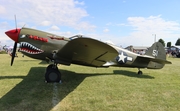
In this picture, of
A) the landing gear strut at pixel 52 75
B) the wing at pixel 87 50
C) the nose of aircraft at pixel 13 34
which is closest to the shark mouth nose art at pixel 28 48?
the nose of aircraft at pixel 13 34

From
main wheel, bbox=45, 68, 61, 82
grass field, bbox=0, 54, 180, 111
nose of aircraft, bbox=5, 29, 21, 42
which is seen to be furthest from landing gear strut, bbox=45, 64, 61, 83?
nose of aircraft, bbox=5, 29, 21, 42

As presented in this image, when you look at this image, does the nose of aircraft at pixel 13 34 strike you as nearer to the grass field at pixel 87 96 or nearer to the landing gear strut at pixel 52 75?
the grass field at pixel 87 96

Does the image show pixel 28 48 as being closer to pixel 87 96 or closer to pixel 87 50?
pixel 87 50

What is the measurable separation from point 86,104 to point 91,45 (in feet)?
5.26

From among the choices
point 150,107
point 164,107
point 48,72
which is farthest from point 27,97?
point 164,107

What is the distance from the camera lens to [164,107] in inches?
160

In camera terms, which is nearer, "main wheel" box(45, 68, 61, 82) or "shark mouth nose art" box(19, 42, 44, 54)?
"main wheel" box(45, 68, 61, 82)

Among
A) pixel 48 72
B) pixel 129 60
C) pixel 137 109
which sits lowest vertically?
pixel 137 109

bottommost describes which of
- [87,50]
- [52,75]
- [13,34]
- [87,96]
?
[87,96]

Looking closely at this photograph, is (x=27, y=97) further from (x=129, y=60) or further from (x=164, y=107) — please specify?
(x=129, y=60)

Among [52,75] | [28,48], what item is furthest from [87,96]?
[28,48]

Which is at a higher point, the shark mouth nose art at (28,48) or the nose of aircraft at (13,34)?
the nose of aircraft at (13,34)

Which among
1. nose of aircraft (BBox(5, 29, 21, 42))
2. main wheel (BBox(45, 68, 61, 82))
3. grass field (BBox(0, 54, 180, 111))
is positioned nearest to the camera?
grass field (BBox(0, 54, 180, 111))

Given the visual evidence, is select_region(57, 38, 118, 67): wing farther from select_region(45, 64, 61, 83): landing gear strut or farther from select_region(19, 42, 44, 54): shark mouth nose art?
select_region(19, 42, 44, 54): shark mouth nose art
